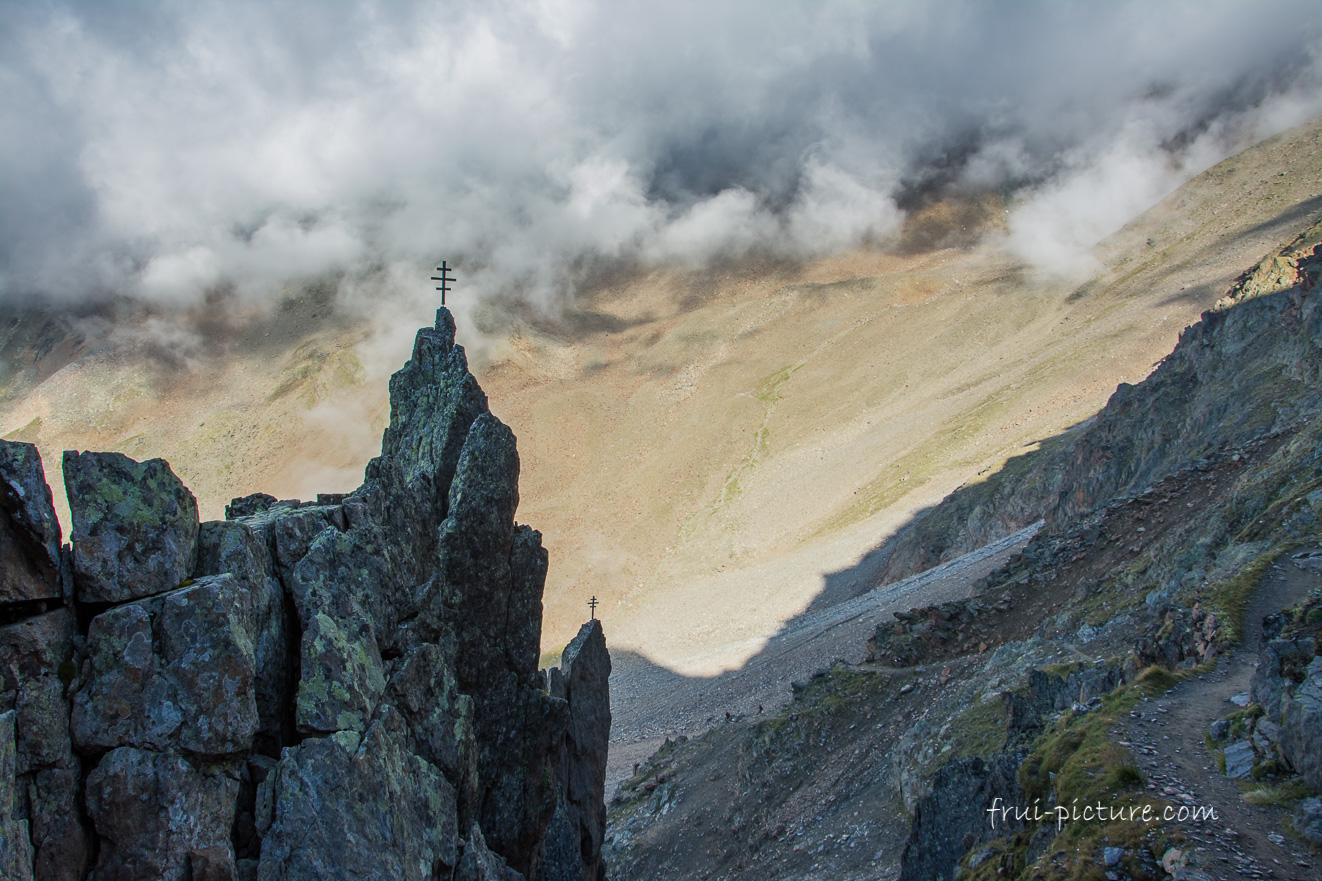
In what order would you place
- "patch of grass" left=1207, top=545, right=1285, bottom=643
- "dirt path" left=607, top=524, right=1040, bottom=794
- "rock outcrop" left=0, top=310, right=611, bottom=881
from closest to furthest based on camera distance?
1. "rock outcrop" left=0, top=310, right=611, bottom=881
2. "patch of grass" left=1207, top=545, right=1285, bottom=643
3. "dirt path" left=607, top=524, right=1040, bottom=794

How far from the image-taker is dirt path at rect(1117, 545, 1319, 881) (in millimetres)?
9531

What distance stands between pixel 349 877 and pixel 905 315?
11409 cm

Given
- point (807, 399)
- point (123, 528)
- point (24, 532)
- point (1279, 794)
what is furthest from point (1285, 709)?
point (807, 399)

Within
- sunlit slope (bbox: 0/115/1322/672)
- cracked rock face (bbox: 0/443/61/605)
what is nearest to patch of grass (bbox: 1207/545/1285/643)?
cracked rock face (bbox: 0/443/61/605)

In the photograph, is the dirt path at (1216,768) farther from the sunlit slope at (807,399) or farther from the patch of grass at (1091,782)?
the sunlit slope at (807,399)

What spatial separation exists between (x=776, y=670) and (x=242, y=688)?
3050 centimetres

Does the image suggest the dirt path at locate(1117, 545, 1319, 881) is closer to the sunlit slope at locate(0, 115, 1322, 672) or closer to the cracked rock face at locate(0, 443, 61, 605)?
the cracked rock face at locate(0, 443, 61, 605)

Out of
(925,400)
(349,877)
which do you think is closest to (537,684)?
(349,877)

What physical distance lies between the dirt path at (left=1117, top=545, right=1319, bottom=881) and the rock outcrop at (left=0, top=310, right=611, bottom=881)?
9347 millimetres

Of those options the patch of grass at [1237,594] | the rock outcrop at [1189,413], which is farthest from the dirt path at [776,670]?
the patch of grass at [1237,594]

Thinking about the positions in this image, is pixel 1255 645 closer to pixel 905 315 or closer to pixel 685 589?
pixel 685 589

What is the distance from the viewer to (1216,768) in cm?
1141

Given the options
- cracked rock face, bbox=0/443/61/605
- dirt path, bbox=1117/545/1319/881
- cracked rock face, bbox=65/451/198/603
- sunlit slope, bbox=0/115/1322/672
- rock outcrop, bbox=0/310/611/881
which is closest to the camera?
cracked rock face, bbox=0/443/61/605

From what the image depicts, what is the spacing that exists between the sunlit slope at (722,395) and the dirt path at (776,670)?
10.3 ft
